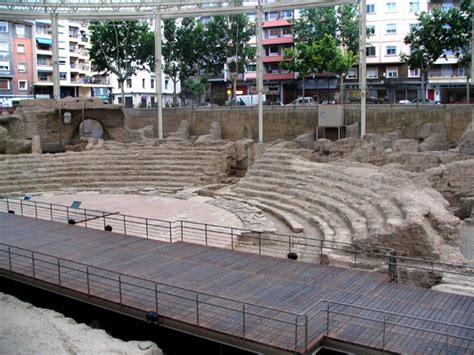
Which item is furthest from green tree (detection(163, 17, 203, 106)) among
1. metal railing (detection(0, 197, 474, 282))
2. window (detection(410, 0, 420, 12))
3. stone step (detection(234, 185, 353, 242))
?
metal railing (detection(0, 197, 474, 282))

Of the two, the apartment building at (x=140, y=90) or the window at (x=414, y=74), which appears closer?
the window at (x=414, y=74)

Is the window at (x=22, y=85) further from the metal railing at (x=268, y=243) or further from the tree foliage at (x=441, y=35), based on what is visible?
the tree foliage at (x=441, y=35)

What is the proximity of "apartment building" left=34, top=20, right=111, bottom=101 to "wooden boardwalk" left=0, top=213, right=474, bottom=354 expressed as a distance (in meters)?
50.5

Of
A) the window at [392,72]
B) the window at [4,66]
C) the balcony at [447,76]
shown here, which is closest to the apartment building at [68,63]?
the window at [4,66]

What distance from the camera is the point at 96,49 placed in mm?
57531

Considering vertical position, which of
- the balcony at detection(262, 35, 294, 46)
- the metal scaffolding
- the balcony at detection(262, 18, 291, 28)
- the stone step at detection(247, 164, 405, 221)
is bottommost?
the stone step at detection(247, 164, 405, 221)

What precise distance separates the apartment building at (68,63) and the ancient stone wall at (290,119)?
2071 cm

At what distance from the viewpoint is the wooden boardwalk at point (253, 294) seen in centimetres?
1134

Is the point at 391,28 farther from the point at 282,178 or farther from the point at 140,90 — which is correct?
the point at 282,178

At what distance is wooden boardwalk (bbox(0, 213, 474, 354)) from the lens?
37.2 feet

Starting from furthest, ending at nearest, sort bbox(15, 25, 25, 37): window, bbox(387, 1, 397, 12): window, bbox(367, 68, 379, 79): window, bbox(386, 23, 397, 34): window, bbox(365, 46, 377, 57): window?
1. bbox(15, 25, 25, 37): window
2. bbox(367, 68, 379, 79): window
3. bbox(365, 46, 377, 57): window
4. bbox(386, 23, 397, 34): window
5. bbox(387, 1, 397, 12): window

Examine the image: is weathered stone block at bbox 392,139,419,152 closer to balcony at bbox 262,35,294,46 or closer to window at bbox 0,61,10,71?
balcony at bbox 262,35,294,46

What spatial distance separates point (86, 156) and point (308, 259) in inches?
880

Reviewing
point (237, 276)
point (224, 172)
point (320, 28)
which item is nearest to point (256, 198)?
point (224, 172)
